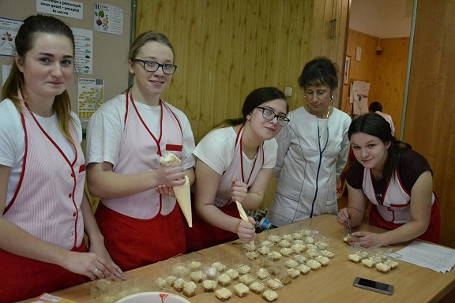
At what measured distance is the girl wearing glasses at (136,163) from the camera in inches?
62.6

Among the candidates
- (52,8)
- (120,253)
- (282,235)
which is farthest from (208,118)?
(120,253)

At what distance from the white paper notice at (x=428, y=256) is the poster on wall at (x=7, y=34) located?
2.38m

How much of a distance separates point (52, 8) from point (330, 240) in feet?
7.00

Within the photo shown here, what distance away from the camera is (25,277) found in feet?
4.26

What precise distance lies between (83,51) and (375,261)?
7.11 ft

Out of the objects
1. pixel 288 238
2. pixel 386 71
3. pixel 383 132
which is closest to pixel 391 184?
pixel 383 132

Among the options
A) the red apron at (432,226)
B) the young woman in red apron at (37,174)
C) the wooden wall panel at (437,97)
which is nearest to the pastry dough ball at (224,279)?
the young woman in red apron at (37,174)

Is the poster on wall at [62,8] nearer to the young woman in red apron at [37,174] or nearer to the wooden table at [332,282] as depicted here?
the young woman in red apron at [37,174]

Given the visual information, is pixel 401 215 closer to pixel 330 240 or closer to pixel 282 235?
pixel 330 240

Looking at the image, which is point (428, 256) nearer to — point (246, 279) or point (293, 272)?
point (293, 272)

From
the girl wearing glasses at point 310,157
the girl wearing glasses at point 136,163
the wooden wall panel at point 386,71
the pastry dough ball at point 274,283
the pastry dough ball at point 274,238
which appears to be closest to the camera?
the pastry dough ball at point 274,283

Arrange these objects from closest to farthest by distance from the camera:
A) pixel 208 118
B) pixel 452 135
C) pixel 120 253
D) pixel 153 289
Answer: pixel 153 289, pixel 120 253, pixel 452 135, pixel 208 118

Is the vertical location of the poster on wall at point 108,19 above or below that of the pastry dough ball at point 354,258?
above

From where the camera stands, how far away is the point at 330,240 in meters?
2.05
